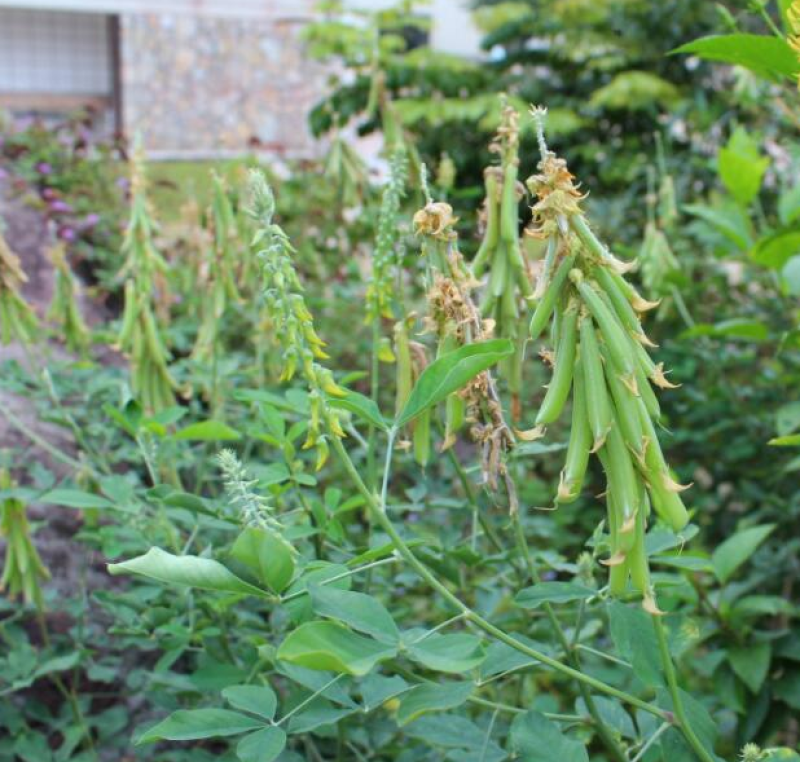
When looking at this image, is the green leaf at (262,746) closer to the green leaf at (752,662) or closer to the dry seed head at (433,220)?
the dry seed head at (433,220)

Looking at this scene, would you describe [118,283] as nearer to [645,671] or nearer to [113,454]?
[113,454]

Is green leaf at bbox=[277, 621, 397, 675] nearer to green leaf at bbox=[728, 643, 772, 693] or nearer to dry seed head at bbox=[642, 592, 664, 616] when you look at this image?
dry seed head at bbox=[642, 592, 664, 616]

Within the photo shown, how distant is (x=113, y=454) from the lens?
1788 mm

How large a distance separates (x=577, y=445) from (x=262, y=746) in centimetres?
39

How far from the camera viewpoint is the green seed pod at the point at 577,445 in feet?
2.73

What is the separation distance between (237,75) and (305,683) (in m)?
9.59

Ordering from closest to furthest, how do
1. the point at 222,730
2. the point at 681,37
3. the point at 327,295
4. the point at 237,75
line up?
the point at 222,730, the point at 327,295, the point at 681,37, the point at 237,75

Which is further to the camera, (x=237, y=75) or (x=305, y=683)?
(x=237, y=75)

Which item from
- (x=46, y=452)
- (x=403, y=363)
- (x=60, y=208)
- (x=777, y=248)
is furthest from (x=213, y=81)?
(x=403, y=363)

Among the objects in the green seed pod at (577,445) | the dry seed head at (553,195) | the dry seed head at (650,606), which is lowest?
the dry seed head at (650,606)

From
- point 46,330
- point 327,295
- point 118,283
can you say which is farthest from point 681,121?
point 46,330

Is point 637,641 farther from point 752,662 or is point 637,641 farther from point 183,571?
point 752,662

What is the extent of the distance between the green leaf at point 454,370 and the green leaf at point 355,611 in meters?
0.17

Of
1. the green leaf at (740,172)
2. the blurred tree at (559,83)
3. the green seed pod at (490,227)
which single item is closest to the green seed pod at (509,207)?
the green seed pod at (490,227)
